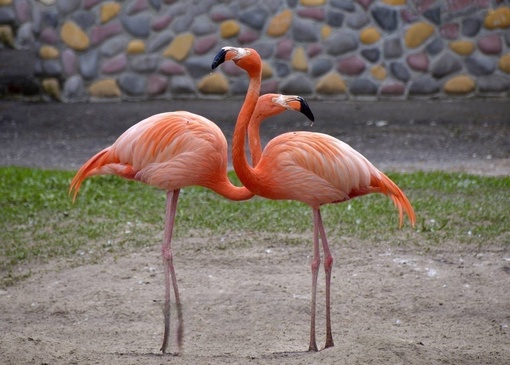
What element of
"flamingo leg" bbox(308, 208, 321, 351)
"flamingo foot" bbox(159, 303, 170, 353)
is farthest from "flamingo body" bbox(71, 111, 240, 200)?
"flamingo foot" bbox(159, 303, 170, 353)

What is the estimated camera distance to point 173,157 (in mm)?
4566

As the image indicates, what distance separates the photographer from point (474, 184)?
24.2ft

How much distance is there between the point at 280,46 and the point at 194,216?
3861mm

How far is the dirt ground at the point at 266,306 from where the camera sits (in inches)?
158

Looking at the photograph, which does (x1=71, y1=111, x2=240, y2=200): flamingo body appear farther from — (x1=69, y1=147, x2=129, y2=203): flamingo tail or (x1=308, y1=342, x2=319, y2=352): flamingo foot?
(x1=308, y1=342, x2=319, y2=352): flamingo foot

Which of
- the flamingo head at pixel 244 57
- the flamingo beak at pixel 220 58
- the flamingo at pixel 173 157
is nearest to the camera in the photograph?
the flamingo beak at pixel 220 58

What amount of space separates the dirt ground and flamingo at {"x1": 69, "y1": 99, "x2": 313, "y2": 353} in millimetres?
453

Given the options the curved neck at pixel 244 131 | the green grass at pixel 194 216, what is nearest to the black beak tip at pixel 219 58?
the curved neck at pixel 244 131

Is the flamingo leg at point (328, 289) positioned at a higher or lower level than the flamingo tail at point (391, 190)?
lower

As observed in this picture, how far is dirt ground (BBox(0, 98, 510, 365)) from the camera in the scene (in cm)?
402

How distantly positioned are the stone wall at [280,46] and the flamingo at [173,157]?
5.52 meters

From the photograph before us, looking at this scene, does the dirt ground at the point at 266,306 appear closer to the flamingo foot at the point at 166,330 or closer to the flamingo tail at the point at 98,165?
the flamingo foot at the point at 166,330

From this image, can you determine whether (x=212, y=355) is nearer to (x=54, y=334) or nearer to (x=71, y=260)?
(x=54, y=334)

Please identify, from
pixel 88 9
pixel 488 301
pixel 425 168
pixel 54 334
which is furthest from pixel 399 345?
pixel 88 9
